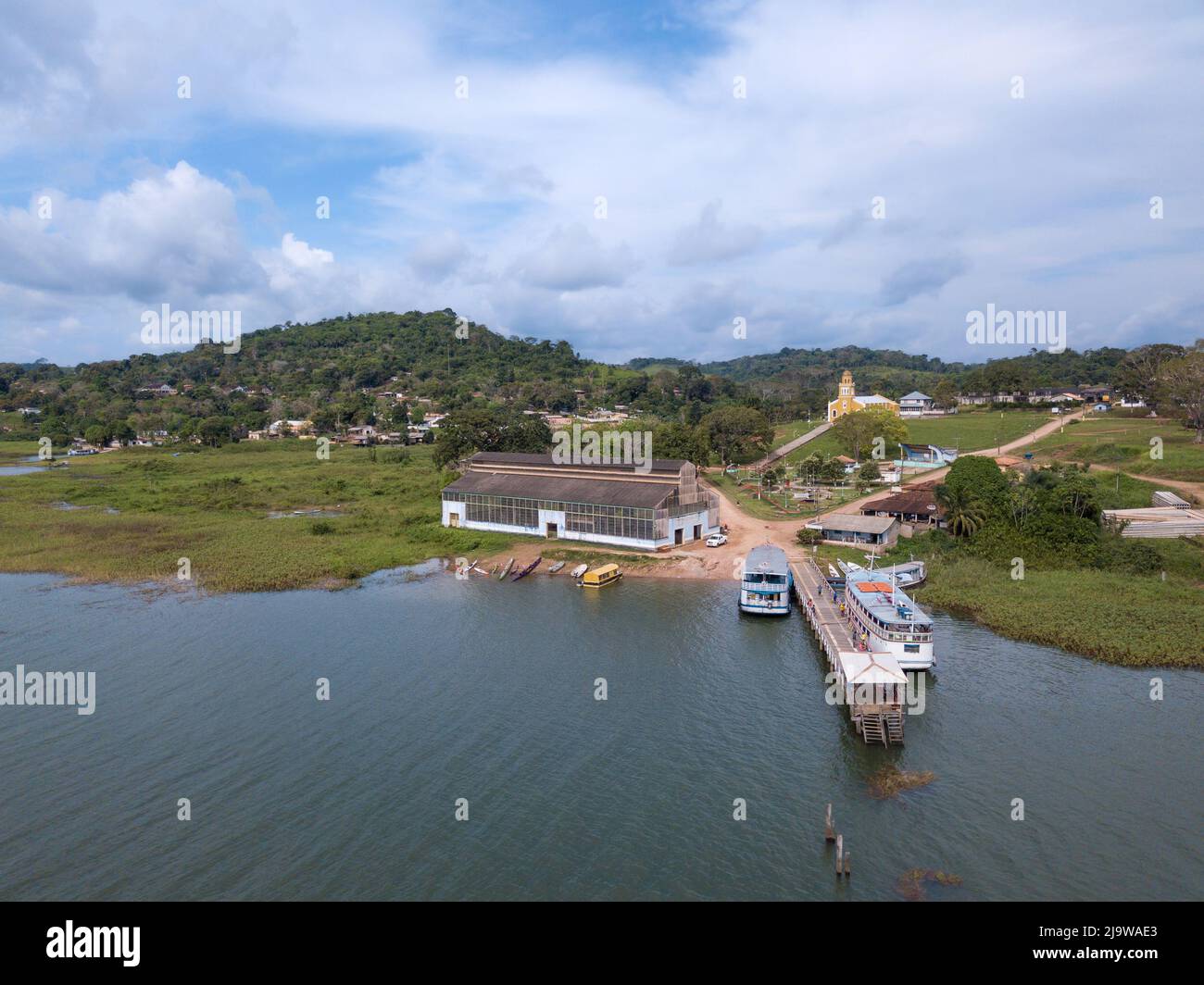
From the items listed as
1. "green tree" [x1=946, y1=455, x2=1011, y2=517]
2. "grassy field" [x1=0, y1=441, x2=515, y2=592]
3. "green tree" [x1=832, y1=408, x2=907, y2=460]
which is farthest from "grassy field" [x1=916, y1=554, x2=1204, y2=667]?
"green tree" [x1=832, y1=408, x2=907, y2=460]

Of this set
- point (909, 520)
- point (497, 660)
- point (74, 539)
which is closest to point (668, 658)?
point (497, 660)

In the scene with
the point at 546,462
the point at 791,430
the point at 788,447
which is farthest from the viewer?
the point at 791,430

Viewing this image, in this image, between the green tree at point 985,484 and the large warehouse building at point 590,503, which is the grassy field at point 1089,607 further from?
the large warehouse building at point 590,503

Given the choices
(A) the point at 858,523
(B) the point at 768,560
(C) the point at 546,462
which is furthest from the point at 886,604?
(C) the point at 546,462

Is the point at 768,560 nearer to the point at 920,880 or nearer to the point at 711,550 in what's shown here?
the point at 711,550
